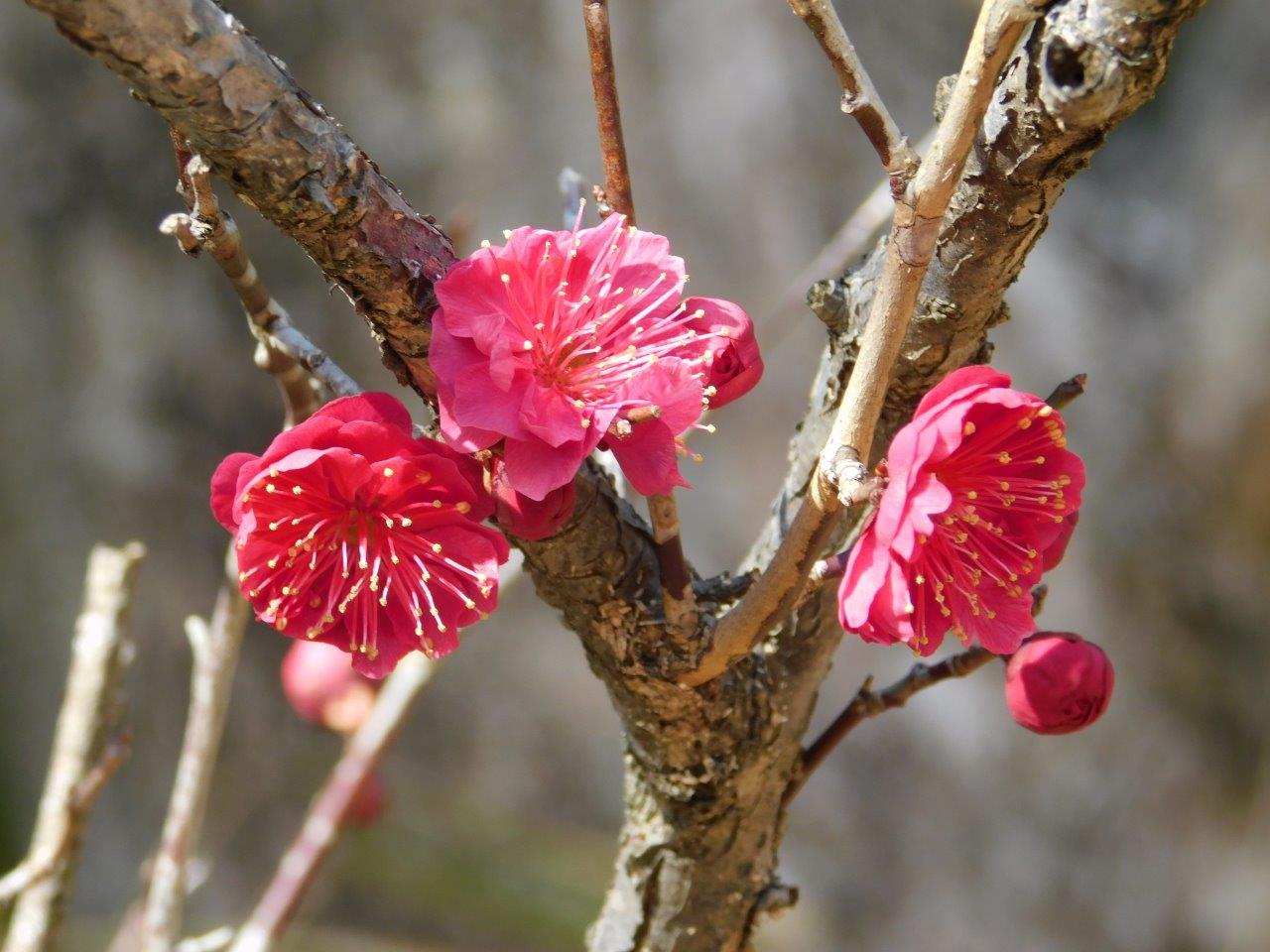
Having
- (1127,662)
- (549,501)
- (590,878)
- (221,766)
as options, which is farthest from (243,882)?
(549,501)

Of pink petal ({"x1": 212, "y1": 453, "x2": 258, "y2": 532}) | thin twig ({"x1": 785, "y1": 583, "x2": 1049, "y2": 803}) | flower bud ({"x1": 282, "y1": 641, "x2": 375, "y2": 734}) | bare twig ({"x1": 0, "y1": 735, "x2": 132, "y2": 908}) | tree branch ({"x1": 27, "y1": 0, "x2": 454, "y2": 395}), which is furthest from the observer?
flower bud ({"x1": 282, "y1": 641, "x2": 375, "y2": 734})

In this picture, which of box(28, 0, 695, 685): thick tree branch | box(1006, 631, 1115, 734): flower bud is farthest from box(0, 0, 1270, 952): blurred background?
box(28, 0, 695, 685): thick tree branch

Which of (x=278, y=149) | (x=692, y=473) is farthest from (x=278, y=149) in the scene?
(x=692, y=473)

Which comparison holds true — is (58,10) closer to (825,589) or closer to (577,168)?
(825,589)

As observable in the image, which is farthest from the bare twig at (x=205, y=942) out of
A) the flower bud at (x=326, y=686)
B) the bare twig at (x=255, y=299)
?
the bare twig at (x=255, y=299)

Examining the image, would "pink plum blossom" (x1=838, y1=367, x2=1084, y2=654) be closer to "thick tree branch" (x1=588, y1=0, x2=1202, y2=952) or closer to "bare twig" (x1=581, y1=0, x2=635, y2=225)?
"thick tree branch" (x1=588, y1=0, x2=1202, y2=952)

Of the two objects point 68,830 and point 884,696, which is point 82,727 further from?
point 884,696

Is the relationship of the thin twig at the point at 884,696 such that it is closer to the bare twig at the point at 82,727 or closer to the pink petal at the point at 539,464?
the pink petal at the point at 539,464

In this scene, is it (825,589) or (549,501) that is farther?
(825,589)
